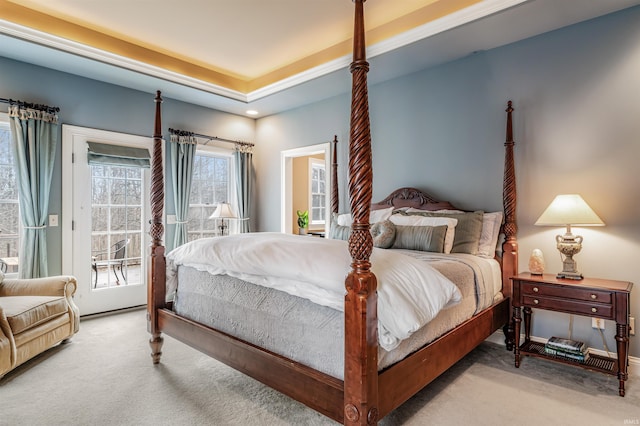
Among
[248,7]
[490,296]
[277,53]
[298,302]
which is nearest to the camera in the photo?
[298,302]

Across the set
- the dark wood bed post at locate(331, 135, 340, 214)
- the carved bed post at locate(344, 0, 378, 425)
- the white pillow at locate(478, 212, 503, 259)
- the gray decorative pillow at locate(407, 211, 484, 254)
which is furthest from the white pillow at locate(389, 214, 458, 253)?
the carved bed post at locate(344, 0, 378, 425)

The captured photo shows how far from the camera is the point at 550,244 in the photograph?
3.05 meters

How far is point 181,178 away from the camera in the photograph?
4.73 meters

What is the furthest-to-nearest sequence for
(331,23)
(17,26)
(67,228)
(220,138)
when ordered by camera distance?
1. (220,138)
2. (67,228)
3. (331,23)
4. (17,26)

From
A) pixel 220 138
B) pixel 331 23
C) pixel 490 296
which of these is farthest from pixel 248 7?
pixel 490 296

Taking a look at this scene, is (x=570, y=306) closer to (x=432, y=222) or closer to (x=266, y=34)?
(x=432, y=222)

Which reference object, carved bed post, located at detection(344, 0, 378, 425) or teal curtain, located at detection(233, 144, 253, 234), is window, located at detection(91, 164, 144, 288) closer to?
teal curtain, located at detection(233, 144, 253, 234)

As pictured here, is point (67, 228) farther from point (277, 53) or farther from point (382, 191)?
point (382, 191)

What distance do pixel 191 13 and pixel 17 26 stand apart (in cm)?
141

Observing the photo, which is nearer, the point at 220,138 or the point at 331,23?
the point at 331,23

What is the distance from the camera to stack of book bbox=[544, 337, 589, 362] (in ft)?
8.39

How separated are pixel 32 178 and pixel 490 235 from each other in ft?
14.5

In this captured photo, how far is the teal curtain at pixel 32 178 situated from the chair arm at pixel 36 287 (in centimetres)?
46

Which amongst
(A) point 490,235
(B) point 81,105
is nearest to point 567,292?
(A) point 490,235
